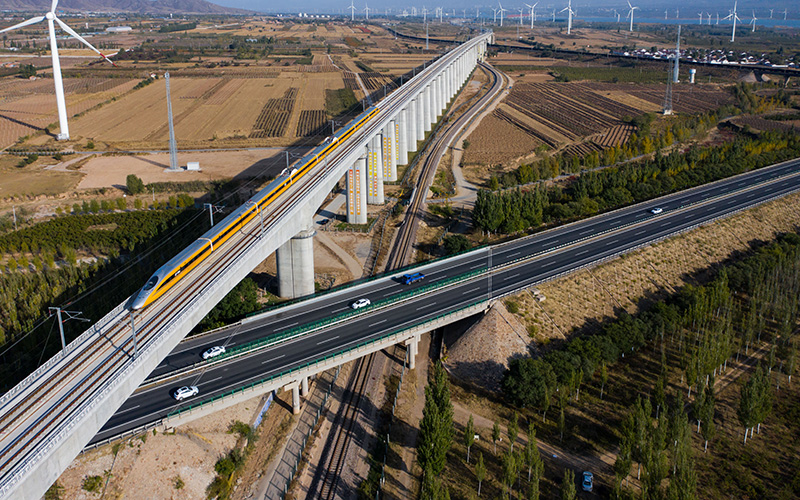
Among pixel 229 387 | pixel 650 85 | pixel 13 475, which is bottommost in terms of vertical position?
pixel 229 387

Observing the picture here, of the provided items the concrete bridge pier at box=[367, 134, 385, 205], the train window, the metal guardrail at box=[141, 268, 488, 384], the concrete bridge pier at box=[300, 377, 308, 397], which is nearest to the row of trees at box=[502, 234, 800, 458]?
the metal guardrail at box=[141, 268, 488, 384]

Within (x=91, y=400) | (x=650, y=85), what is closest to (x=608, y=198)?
(x=91, y=400)

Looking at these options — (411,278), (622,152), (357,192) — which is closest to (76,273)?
(357,192)

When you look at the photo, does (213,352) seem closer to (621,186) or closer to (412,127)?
(621,186)

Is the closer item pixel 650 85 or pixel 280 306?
pixel 280 306

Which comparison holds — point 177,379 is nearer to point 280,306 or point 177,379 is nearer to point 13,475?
point 280,306

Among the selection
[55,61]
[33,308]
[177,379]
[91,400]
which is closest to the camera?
[91,400]

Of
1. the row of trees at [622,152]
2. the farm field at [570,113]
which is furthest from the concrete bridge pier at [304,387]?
the farm field at [570,113]
